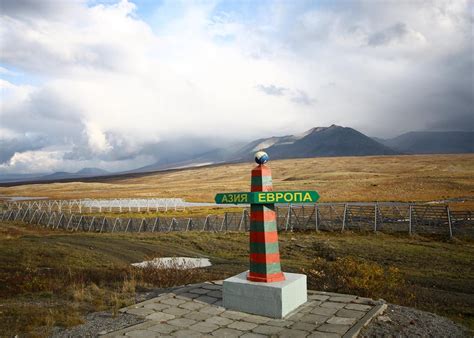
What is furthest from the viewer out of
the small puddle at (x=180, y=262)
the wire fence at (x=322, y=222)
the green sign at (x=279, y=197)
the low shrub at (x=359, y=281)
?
the wire fence at (x=322, y=222)

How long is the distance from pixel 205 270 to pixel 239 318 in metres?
7.55

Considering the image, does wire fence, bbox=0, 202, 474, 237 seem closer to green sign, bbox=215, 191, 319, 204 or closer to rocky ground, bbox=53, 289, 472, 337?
rocky ground, bbox=53, 289, 472, 337

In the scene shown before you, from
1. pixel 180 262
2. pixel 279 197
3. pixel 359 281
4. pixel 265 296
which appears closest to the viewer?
pixel 265 296

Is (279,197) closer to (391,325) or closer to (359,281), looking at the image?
(391,325)

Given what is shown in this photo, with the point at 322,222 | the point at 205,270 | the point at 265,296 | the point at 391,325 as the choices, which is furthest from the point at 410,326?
the point at 322,222

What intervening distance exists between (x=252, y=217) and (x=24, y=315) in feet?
18.9

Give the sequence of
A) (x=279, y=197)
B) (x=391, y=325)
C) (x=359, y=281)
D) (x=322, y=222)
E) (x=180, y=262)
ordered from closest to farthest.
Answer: (x=391, y=325) → (x=279, y=197) → (x=359, y=281) → (x=180, y=262) → (x=322, y=222)

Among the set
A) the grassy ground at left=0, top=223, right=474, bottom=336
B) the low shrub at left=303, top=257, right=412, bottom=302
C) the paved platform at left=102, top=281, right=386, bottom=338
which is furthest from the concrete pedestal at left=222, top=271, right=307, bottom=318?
the grassy ground at left=0, top=223, right=474, bottom=336

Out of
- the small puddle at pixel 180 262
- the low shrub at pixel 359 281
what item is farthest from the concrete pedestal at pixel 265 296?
the small puddle at pixel 180 262

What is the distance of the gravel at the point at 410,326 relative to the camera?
797cm

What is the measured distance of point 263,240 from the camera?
965 cm

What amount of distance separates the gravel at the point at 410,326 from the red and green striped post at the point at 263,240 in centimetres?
241

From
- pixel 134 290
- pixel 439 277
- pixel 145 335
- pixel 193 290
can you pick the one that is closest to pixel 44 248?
pixel 134 290

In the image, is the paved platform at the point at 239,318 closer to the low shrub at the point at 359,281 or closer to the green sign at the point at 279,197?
the low shrub at the point at 359,281
